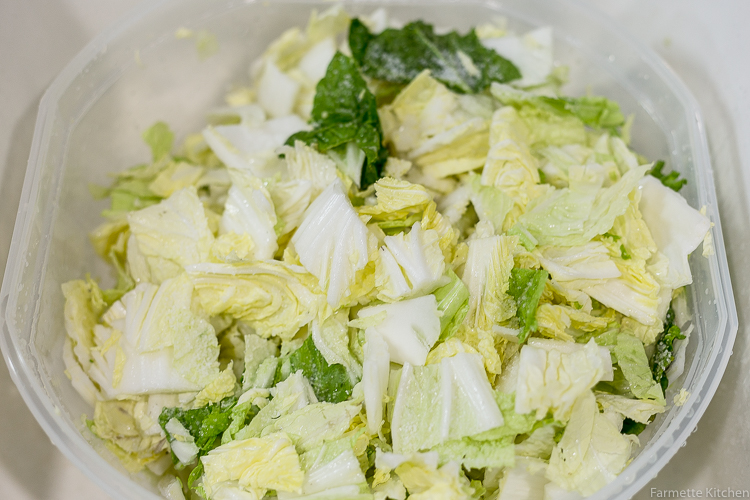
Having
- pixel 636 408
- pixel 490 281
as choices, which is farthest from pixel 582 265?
pixel 636 408

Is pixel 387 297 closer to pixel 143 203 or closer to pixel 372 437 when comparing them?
pixel 372 437

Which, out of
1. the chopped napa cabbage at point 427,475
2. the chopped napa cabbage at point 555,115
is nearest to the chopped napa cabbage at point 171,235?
the chopped napa cabbage at point 427,475

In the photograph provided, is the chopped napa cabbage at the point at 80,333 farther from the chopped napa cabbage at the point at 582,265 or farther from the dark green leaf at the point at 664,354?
the dark green leaf at the point at 664,354

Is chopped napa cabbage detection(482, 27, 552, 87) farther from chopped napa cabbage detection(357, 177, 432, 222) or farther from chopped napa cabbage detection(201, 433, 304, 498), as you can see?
chopped napa cabbage detection(201, 433, 304, 498)

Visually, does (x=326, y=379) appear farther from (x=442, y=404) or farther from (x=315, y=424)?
(x=442, y=404)

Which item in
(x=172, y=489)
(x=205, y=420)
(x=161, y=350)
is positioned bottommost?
(x=172, y=489)

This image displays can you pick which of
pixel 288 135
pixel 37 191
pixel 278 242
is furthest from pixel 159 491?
pixel 288 135
